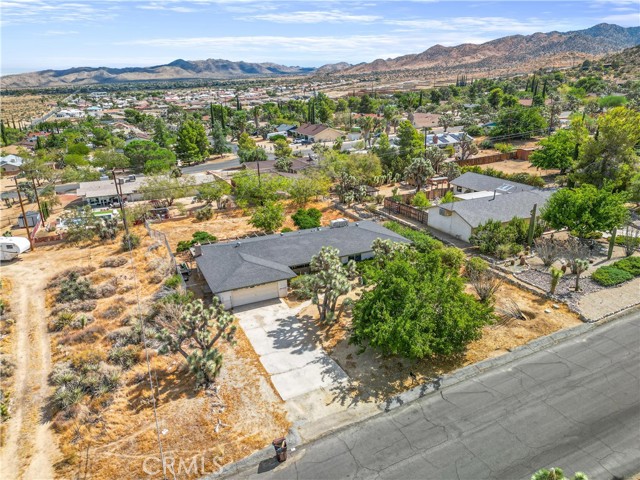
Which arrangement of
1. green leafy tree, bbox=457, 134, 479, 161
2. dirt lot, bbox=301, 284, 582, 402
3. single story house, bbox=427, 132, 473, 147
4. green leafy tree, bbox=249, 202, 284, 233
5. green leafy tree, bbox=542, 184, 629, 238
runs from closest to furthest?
1. dirt lot, bbox=301, 284, 582, 402
2. green leafy tree, bbox=542, 184, 629, 238
3. green leafy tree, bbox=249, 202, 284, 233
4. green leafy tree, bbox=457, 134, 479, 161
5. single story house, bbox=427, 132, 473, 147

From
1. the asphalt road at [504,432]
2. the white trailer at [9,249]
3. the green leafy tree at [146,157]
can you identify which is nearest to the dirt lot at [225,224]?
the white trailer at [9,249]

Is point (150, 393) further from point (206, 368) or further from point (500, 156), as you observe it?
point (500, 156)

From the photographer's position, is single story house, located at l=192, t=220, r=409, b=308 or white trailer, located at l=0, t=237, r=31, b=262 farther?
white trailer, located at l=0, t=237, r=31, b=262

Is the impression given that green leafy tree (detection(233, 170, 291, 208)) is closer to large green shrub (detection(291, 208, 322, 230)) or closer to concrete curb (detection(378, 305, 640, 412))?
large green shrub (detection(291, 208, 322, 230))

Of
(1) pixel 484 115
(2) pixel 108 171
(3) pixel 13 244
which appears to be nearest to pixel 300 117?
(1) pixel 484 115

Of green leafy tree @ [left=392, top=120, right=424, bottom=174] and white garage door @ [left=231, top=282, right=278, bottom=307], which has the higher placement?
green leafy tree @ [left=392, top=120, right=424, bottom=174]

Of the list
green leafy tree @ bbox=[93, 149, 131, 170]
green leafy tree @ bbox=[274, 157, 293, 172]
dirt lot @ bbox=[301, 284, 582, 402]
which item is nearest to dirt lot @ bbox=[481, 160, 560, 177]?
green leafy tree @ bbox=[274, 157, 293, 172]
